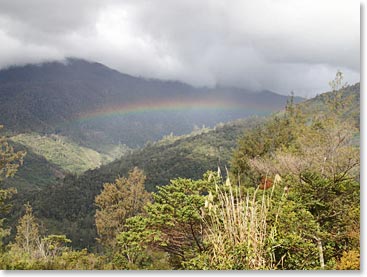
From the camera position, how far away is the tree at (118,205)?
496 inches

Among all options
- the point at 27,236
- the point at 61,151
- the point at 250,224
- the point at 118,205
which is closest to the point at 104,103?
the point at 61,151

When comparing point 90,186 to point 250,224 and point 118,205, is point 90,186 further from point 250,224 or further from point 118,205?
Answer: point 250,224

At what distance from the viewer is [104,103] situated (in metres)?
47.6

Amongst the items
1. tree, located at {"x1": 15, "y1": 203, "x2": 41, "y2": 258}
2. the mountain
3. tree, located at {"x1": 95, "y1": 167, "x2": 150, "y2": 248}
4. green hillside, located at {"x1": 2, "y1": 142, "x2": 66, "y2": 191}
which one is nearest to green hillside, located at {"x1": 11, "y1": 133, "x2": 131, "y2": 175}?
green hillside, located at {"x1": 2, "y1": 142, "x2": 66, "y2": 191}

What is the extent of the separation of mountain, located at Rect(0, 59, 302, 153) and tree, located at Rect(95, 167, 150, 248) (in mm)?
3396

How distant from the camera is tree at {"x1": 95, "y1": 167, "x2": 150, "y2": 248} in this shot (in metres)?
12.6

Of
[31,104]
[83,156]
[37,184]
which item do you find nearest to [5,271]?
[31,104]

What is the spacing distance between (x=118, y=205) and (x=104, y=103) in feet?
118

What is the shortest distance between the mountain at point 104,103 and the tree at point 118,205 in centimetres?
340

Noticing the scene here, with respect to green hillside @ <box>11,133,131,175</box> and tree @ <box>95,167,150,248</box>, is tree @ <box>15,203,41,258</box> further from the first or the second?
green hillside @ <box>11,133,131,175</box>

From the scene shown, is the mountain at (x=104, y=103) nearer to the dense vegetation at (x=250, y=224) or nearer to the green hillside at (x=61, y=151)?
the dense vegetation at (x=250, y=224)

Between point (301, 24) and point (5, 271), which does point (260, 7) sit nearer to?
point (301, 24)

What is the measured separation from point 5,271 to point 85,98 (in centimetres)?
4454

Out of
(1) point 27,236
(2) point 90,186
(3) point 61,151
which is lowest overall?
(1) point 27,236
